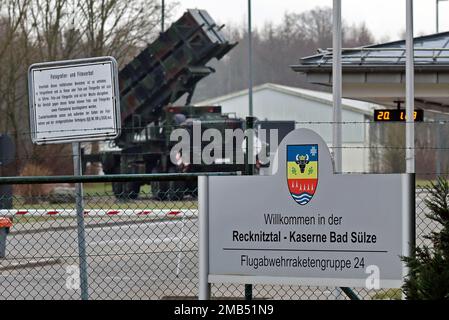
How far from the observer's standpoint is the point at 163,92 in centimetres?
3541

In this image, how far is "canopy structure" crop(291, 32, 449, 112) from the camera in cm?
1944

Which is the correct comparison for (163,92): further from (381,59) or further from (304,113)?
(304,113)

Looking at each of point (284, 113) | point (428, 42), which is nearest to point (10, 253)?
point (428, 42)

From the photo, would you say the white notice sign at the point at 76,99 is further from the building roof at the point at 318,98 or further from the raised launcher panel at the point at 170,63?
the building roof at the point at 318,98

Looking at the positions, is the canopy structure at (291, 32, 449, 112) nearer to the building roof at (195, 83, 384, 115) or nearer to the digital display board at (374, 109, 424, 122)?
the digital display board at (374, 109, 424, 122)

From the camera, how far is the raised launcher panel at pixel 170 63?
33.7 m

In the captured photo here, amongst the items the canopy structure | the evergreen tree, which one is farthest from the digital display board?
the evergreen tree

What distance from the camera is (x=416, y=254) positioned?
231 inches

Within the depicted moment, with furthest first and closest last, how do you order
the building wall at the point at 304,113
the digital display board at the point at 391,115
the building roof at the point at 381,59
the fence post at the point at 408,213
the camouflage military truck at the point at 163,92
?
the building wall at the point at 304,113, the camouflage military truck at the point at 163,92, the digital display board at the point at 391,115, the building roof at the point at 381,59, the fence post at the point at 408,213

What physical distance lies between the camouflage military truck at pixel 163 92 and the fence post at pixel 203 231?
81.2ft

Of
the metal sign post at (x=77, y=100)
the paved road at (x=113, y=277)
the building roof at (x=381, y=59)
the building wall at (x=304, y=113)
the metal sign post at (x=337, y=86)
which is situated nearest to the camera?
the metal sign post at (x=77, y=100)

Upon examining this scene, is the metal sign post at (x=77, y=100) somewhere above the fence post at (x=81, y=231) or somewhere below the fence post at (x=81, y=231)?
above

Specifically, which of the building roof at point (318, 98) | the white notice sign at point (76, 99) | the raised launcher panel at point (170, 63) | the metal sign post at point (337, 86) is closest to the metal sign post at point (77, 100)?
the white notice sign at point (76, 99)

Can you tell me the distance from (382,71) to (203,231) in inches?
523
